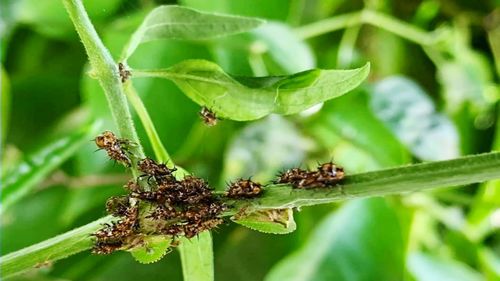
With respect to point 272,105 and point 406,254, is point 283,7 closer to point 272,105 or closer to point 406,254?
point 406,254

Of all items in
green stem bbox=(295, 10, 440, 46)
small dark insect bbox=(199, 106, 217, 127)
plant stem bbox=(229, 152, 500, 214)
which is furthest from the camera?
green stem bbox=(295, 10, 440, 46)

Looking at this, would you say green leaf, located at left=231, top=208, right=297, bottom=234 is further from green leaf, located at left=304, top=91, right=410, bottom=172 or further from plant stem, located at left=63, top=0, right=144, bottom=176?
green leaf, located at left=304, top=91, right=410, bottom=172

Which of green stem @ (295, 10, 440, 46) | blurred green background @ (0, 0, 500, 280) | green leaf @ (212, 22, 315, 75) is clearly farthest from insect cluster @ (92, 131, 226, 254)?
green stem @ (295, 10, 440, 46)

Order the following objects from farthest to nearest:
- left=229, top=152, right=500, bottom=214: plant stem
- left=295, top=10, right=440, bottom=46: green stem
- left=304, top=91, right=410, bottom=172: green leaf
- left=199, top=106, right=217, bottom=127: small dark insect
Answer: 1. left=295, top=10, right=440, bottom=46: green stem
2. left=304, top=91, right=410, bottom=172: green leaf
3. left=199, top=106, right=217, bottom=127: small dark insect
4. left=229, top=152, right=500, bottom=214: plant stem

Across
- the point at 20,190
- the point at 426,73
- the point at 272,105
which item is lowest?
the point at 272,105

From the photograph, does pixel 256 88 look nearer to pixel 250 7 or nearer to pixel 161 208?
pixel 161 208

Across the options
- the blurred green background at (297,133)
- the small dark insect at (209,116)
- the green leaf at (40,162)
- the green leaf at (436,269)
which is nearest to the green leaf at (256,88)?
the small dark insect at (209,116)

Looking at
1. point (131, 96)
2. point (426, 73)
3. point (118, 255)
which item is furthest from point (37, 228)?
point (426, 73)
